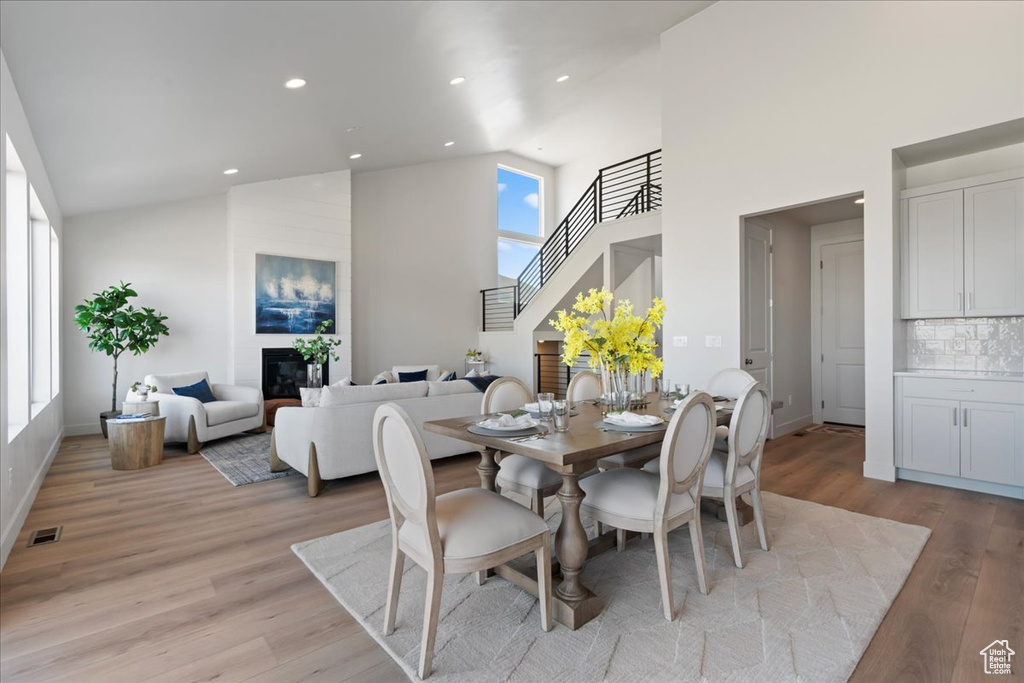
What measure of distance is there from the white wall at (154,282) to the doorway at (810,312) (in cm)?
708

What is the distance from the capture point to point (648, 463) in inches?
117

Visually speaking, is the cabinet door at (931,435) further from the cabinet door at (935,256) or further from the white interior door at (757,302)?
the white interior door at (757,302)

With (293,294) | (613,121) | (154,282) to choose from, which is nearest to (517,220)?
(613,121)

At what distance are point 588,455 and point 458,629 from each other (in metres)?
0.90

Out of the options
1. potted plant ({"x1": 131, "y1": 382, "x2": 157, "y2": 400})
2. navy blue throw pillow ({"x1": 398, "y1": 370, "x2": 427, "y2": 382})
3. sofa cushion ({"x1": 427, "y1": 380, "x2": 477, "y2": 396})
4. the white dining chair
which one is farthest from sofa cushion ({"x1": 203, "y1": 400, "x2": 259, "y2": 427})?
the white dining chair

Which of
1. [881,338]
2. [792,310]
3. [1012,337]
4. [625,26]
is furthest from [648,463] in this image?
[625,26]

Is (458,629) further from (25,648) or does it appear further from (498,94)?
(498,94)

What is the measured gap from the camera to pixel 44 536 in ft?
9.90

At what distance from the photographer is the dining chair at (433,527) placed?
1717 mm

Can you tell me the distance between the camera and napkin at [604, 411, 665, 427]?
2312 mm

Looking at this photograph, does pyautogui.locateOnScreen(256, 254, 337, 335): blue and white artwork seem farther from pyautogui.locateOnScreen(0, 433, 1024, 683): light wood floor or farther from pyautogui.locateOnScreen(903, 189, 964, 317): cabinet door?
pyautogui.locateOnScreen(903, 189, 964, 317): cabinet door

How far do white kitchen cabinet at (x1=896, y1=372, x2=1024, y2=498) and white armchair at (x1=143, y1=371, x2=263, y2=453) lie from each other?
263 inches

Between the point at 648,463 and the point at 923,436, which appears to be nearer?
the point at 648,463

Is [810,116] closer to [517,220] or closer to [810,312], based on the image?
[810,312]
